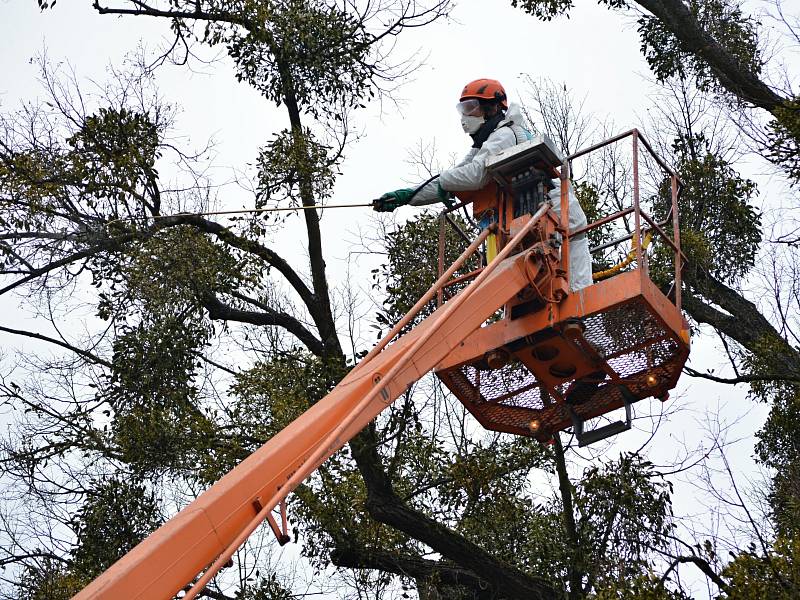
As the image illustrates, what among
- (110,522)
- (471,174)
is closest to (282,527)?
(471,174)

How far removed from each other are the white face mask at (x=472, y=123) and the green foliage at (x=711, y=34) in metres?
6.40

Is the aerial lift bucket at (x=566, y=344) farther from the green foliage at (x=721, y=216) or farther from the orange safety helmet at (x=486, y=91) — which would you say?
the green foliage at (x=721, y=216)

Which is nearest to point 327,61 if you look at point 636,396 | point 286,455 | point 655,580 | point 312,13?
point 312,13

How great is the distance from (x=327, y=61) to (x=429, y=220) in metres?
1.91

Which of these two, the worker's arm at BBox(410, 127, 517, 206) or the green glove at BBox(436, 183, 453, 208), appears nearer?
the worker's arm at BBox(410, 127, 517, 206)

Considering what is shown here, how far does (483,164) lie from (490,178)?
0.42ft

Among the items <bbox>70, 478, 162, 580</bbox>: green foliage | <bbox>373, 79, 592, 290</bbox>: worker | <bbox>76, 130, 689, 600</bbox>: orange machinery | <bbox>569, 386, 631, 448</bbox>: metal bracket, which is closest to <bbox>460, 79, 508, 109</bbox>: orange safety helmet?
<bbox>373, 79, 592, 290</bbox>: worker

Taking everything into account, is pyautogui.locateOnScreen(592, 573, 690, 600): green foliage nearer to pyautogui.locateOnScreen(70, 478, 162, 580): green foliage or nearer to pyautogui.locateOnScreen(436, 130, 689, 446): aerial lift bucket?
pyautogui.locateOnScreen(436, 130, 689, 446): aerial lift bucket

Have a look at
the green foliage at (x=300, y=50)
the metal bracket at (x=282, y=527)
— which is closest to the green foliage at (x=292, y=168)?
the green foliage at (x=300, y=50)

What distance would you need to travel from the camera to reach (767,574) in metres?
10.0

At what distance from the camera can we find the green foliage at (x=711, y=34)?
15.1 meters

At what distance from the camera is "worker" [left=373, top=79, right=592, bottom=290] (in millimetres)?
9164

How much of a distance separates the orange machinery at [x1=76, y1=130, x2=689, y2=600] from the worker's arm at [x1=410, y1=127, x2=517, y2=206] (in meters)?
0.14

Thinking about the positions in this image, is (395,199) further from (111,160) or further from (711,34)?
(711,34)
